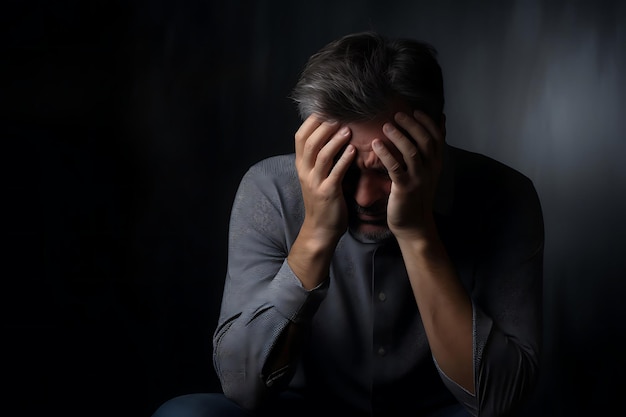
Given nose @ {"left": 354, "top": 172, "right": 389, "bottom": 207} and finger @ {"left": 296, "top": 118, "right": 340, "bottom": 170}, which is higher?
finger @ {"left": 296, "top": 118, "right": 340, "bottom": 170}

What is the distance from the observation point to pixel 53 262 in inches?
75.6

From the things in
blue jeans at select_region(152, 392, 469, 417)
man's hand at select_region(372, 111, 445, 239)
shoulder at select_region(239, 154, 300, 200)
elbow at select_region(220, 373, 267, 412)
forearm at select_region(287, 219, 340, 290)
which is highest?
man's hand at select_region(372, 111, 445, 239)

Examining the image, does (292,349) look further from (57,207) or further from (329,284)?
(57,207)

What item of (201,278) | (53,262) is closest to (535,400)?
(201,278)

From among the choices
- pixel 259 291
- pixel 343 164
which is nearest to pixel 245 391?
pixel 259 291

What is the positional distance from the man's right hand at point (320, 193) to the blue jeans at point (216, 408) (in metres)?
0.23

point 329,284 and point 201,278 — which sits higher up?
point 329,284

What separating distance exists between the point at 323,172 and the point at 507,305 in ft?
1.14

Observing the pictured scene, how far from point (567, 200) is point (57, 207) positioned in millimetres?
1138

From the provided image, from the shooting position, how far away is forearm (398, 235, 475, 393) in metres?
1.31

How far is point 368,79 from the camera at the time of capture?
1315 millimetres

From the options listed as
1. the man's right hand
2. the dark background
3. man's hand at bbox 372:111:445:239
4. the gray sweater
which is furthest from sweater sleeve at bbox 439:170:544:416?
the dark background

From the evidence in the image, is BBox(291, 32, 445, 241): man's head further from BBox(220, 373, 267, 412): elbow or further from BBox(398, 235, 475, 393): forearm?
BBox(220, 373, 267, 412): elbow

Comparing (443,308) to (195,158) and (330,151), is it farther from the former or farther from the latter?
(195,158)
